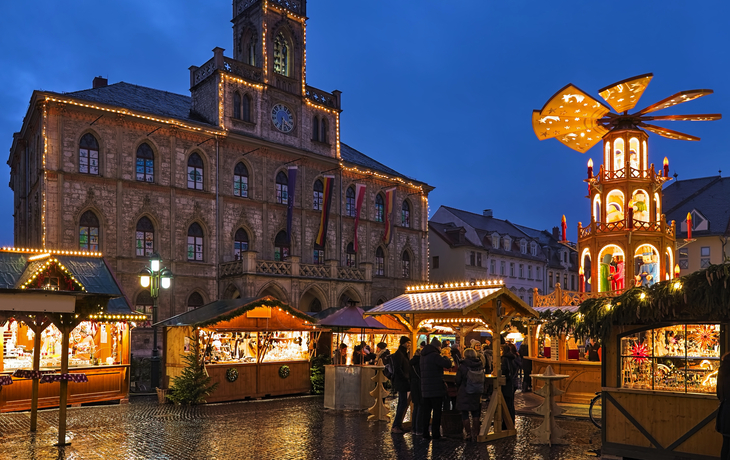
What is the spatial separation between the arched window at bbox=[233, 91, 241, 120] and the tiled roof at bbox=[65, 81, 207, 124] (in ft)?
5.60

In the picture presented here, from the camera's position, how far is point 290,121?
35844 millimetres

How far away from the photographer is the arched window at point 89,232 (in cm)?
2814

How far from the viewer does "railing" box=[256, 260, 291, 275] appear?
103 feet

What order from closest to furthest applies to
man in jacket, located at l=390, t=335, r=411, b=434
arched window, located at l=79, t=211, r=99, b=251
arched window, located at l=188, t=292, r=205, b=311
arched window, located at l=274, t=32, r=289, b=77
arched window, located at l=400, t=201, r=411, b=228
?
man in jacket, located at l=390, t=335, r=411, b=434
arched window, located at l=79, t=211, r=99, b=251
arched window, located at l=188, t=292, r=205, b=311
arched window, located at l=274, t=32, r=289, b=77
arched window, located at l=400, t=201, r=411, b=228

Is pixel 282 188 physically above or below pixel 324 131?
below

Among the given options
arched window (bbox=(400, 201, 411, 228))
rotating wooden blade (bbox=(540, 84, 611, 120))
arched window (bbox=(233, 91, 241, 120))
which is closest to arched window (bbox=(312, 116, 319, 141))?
arched window (bbox=(233, 91, 241, 120))

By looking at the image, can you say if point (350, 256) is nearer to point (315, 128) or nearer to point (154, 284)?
point (315, 128)

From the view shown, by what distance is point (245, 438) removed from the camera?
12797 mm

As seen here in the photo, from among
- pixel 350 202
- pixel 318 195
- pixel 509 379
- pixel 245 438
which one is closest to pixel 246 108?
pixel 318 195

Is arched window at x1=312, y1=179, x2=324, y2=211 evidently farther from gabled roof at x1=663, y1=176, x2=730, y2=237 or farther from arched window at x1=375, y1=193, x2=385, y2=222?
gabled roof at x1=663, y1=176, x2=730, y2=237

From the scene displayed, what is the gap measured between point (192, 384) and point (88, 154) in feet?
46.2

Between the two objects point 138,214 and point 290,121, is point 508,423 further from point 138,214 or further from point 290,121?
point 290,121

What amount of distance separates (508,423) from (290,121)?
25.2 m

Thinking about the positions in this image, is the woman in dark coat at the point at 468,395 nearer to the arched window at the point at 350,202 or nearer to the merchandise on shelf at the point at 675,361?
the merchandise on shelf at the point at 675,361
